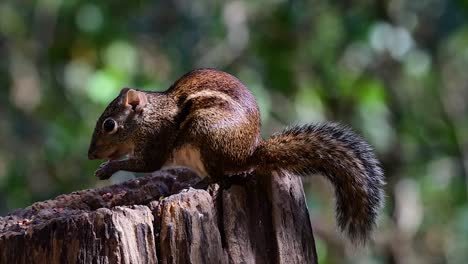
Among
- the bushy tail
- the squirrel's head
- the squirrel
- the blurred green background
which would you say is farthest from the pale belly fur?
the blurred green background

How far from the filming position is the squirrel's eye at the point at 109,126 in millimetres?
3258

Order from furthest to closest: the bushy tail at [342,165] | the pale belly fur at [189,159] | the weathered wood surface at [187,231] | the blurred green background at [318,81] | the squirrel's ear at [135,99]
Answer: the blurred green background at [318,81] < the squirrel's ear at [135,99] < the pale belly fur at [189,159] < the bushy tail at [342,165] < the weathered wood surface at [187,231]

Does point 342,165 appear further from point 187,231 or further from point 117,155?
point 117,155

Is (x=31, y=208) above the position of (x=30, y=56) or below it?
below

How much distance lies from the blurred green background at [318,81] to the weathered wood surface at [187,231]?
2.19 m

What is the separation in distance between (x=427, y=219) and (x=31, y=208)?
341 cm

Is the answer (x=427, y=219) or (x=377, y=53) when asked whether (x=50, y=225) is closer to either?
(x=377, y=53)

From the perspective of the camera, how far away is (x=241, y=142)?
271 cm

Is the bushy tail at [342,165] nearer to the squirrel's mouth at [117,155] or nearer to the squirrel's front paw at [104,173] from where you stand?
the squirrel's front paw at [104,173]

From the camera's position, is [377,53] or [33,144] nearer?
[377,53]

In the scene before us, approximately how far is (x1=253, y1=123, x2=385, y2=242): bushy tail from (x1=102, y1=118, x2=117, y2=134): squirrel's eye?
0.73 metres

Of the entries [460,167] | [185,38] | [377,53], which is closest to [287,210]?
[377,53]

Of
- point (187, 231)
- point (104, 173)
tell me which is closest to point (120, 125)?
point (104, 173)

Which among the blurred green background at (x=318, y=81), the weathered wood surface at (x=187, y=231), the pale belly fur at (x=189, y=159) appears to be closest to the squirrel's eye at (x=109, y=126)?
the pale belly fur at (x=189, y=159)
